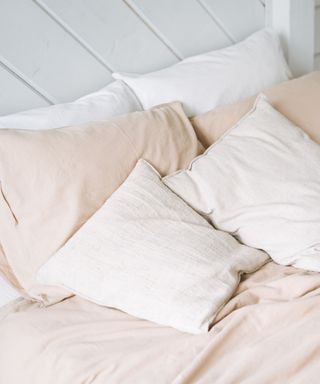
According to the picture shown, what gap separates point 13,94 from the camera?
1396mm

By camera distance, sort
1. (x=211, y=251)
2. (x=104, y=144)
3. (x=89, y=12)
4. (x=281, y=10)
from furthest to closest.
Answer: (x=281, y=10), (x=89, y=12), (x=104, y=144), (x=211, y=251)

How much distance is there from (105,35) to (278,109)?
1.74 ft

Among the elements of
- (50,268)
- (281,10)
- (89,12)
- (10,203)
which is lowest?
(281,10)

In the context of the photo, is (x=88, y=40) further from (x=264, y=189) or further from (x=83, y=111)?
(x=264, y=189)

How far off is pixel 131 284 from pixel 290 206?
1.29 ft

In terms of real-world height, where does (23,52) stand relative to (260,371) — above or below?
above

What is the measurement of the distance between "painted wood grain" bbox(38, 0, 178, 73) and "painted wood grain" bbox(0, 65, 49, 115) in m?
0.21

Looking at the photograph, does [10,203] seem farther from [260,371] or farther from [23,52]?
[260,371]

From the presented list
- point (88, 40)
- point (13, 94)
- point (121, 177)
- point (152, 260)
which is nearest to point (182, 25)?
point (88, 40)

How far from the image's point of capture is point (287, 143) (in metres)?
1.29

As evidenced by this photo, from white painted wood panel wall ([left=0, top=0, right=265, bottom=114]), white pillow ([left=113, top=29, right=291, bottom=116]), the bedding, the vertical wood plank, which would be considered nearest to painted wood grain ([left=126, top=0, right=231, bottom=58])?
white painted wood panel wall ([left=0, top=0, right=265, bottom=114])

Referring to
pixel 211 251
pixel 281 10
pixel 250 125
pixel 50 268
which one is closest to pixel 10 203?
pixel 50 268

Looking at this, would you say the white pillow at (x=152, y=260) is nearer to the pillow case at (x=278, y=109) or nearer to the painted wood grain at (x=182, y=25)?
the pillow case at (x=278, y=109)

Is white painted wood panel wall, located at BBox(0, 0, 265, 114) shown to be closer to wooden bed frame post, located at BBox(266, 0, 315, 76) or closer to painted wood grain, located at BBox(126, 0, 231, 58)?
painted wood grain, located at BBox(126, 0, 231, 58)
